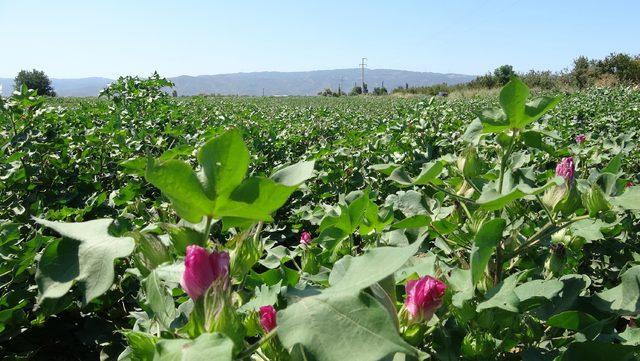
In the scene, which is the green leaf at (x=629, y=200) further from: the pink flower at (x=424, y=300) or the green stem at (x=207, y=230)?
the green stem at (x=207, y=230)

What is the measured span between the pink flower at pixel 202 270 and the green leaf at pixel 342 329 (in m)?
0.12

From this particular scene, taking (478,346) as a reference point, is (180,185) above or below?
above

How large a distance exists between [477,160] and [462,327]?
390mm

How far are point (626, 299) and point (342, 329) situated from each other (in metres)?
0.61

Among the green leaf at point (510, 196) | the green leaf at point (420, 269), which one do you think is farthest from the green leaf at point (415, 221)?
the green leaf at point (510, 196)

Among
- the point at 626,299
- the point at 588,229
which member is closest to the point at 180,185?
the point at 626,299

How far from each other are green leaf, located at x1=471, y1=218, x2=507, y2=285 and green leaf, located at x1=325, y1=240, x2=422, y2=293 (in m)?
0.20

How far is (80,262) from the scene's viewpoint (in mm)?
557

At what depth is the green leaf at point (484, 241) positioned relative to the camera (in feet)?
2.19

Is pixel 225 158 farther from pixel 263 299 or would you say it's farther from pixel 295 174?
pixel 263 299

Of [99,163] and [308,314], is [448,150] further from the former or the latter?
[308,314]

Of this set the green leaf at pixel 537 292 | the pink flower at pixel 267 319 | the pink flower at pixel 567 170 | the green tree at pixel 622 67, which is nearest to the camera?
the pink flower at pixel 267 319

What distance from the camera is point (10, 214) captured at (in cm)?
231

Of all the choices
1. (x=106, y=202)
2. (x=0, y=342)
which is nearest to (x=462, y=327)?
(x=0, y=342)
